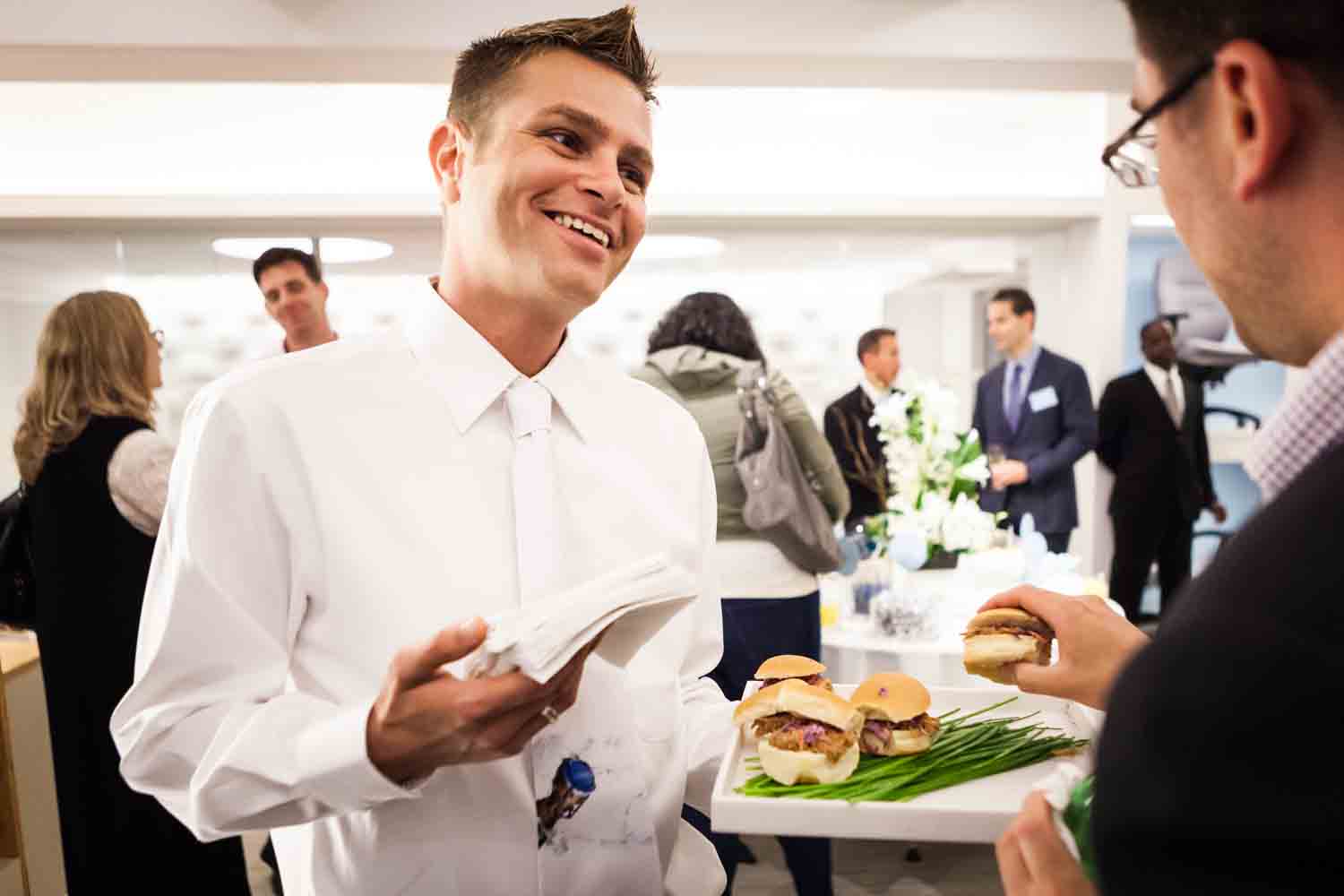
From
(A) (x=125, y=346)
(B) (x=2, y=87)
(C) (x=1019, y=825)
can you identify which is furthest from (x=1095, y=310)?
(B) (x=2, y=87)

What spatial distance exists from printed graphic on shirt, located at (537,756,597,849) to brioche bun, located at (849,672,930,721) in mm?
410

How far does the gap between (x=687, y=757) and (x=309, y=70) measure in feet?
11.4

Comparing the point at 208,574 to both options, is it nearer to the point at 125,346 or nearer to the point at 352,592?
the point at 352,592

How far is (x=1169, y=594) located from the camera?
5.62 m

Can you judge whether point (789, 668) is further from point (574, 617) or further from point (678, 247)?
point (678, 247)

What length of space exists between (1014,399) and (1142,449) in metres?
0.95

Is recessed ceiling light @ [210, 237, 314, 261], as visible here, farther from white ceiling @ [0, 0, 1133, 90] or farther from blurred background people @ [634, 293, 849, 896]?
blurred background people @ [634, 293, 849, 896]

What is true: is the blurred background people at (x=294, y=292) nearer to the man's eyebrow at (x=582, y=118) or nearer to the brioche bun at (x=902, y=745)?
the man's eyebrow at (x=582, y=118)

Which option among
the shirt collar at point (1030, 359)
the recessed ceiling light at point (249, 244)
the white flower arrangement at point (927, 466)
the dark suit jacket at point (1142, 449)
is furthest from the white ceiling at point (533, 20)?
the recessed ceiling light at point (249, 244)

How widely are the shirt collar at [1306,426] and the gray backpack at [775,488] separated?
7.61 feet

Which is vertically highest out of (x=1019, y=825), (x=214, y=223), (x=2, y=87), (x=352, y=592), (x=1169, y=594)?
(x=2, y=87)

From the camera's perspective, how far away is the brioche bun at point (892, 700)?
4.07 ft

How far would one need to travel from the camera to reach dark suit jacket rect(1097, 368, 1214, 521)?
528cm

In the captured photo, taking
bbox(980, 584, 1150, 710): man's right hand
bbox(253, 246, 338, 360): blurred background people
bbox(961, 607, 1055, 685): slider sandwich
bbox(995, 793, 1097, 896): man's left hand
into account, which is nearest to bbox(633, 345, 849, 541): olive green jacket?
bbox(253, 246, 338, 360): blurred background people
